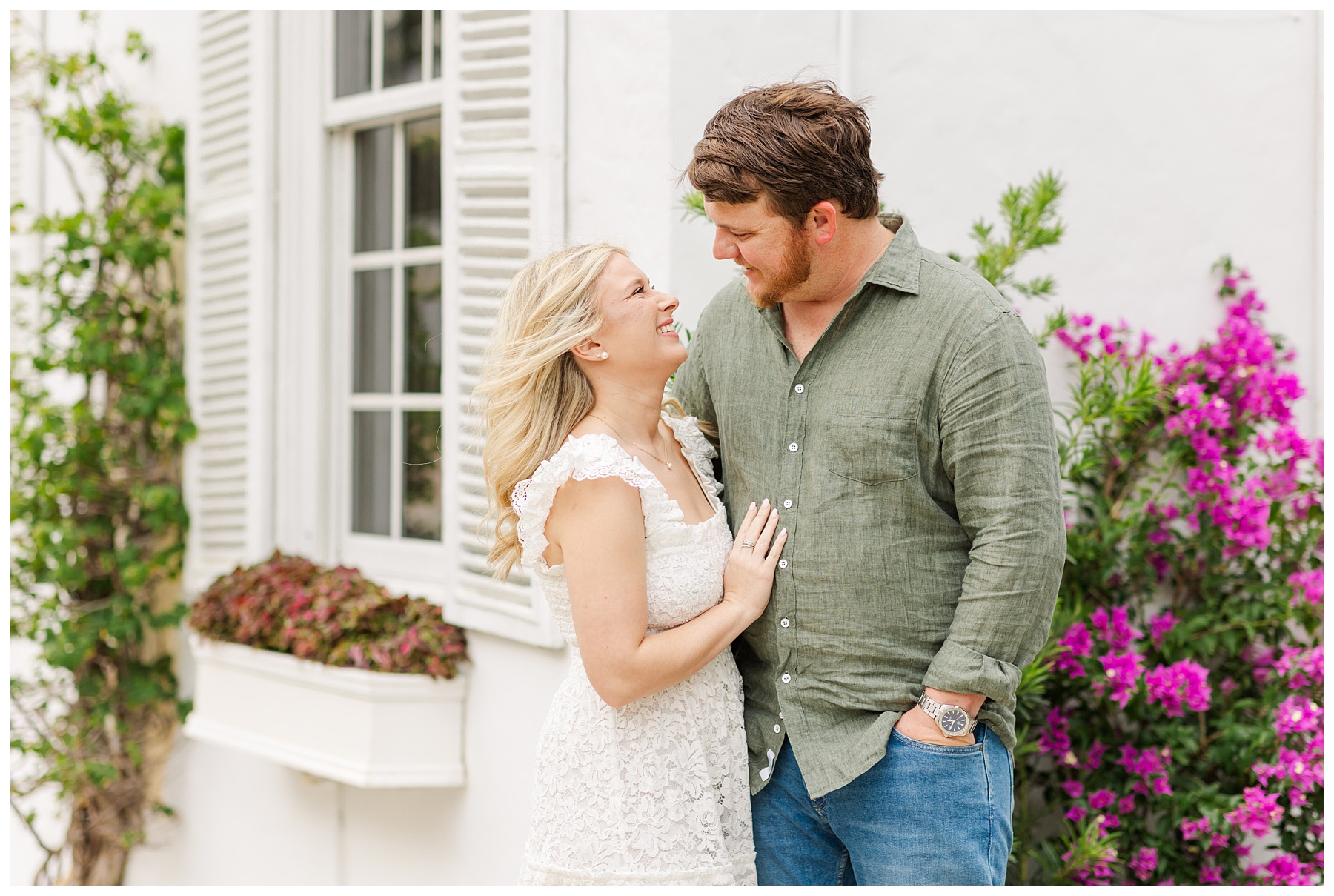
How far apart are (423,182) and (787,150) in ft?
7.59

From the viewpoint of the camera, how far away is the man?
1.78m

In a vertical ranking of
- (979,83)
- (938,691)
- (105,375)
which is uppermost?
(979,83)

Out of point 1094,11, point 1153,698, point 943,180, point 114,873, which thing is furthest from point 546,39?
point 114,873

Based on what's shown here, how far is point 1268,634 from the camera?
3018 millimetres

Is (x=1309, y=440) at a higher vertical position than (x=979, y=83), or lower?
lower

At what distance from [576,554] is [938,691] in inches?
24.4

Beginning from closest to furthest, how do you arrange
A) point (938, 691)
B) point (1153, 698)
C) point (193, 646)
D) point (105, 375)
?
point (938, 691) < point (1153, 698) < point (193, 646) < point (105, 375)

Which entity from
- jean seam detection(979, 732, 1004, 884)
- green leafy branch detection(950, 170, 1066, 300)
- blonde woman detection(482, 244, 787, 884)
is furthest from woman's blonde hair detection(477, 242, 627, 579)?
green leafy branch detection(950, 170, 1066, 300)

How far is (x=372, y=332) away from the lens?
13.3ft

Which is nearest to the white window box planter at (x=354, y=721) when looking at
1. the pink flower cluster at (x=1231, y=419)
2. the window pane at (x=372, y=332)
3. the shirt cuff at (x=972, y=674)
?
the window pane at (x=372, y=332)

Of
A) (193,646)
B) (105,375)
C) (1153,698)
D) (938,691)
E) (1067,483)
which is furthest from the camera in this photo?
(105,375)

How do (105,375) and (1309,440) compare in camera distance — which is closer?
(1309,440)

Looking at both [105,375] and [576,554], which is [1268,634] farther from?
[105,375]

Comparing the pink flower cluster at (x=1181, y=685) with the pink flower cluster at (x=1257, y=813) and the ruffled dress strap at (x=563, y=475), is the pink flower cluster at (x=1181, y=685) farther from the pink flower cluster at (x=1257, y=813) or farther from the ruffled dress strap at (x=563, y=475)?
the ruffled dress strap at (x=563, y=475)
